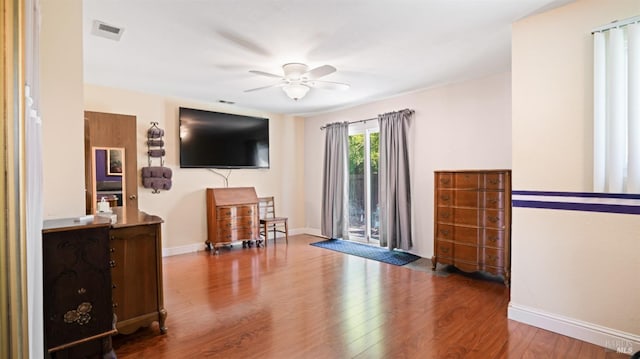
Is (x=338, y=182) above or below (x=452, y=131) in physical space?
below

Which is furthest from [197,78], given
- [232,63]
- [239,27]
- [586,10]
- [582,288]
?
[582,288]

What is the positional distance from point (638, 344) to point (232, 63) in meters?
4.08

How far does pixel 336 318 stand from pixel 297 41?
2470mm

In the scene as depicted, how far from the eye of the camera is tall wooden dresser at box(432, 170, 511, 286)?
3373 mm

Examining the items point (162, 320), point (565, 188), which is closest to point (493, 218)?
point (565, 188)

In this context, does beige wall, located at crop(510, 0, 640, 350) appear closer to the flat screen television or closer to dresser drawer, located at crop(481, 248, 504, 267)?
dresser drawer, located at crop(481, 248, 504, 267)

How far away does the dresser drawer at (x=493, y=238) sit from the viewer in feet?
11.1

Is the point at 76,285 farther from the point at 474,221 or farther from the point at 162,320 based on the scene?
the point at 474,221

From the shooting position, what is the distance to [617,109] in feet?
6.83

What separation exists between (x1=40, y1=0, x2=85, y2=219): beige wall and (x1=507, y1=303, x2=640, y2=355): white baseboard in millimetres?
3465

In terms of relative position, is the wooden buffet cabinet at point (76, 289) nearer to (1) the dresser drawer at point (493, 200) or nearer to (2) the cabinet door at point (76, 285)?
(2) the cabinet door at point (76, 285)

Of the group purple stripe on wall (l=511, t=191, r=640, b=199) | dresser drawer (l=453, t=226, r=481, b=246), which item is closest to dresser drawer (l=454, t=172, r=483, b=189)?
dresser drawer (l=453, t=226, r=481, b=246)

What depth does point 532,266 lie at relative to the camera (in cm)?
254

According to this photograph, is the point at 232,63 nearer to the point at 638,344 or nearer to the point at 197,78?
the point at 197,78
